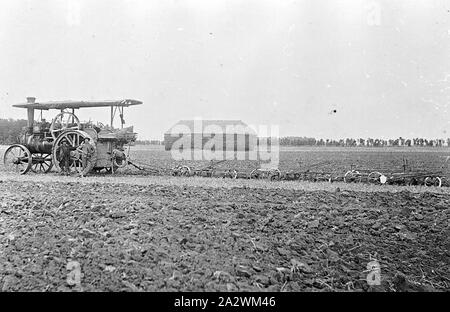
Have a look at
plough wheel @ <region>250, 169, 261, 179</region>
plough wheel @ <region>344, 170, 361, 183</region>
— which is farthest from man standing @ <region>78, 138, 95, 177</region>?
plough wheel @ <region>344, 170, 361, 183</region>

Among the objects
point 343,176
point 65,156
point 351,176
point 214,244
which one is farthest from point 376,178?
point 65,156

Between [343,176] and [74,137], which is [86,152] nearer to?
[74,137]

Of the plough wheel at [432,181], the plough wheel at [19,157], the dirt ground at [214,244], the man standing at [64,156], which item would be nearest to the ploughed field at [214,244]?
the dirt ground at [214,244]

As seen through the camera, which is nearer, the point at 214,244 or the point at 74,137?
the point at 214,244

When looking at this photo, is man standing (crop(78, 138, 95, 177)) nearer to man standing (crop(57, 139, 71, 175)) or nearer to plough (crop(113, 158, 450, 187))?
man standing (crop(57, 139, 71, 175))

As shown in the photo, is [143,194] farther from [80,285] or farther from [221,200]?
[80,285]

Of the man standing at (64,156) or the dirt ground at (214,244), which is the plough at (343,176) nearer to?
the man standing at (64,156)
